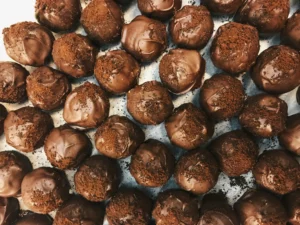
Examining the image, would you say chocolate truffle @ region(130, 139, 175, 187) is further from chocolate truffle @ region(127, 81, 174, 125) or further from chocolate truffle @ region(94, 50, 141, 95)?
chocolate truffle @ region(94, 50, 141, 95)

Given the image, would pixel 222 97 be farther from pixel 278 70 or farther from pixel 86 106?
pixel 86 106

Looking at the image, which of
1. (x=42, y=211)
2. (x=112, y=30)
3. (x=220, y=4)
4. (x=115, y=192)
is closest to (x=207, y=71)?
(x=220, y=4)

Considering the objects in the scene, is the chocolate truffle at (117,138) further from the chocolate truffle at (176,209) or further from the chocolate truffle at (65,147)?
the chocolate truffle at (176,209)

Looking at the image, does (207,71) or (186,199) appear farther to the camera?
(207,71)

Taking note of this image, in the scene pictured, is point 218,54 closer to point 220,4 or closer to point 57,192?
point 220,4

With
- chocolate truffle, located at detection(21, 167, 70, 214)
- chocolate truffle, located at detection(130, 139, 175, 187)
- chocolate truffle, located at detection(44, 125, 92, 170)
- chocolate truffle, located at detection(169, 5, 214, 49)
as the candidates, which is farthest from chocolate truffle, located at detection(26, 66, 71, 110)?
chocolate truffle, located at detection(169, 5, 214, 49)

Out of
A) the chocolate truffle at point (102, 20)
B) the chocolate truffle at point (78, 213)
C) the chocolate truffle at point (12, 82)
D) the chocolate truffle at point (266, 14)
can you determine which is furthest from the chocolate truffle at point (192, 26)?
the chocolate truffle at point (78, 213)

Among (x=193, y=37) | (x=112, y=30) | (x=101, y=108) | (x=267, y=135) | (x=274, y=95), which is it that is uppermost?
(x=112, y=30)
